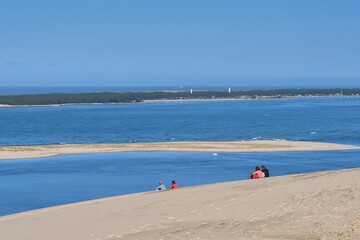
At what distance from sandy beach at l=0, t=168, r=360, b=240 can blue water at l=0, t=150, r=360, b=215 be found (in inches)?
166

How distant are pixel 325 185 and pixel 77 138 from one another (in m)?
41.6

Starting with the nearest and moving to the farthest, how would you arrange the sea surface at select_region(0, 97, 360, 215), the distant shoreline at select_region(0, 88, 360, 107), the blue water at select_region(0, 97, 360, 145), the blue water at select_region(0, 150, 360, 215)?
1. the blue water at select_region(0, 150, 360, 215)
2. the sea surface at select_region(0, 97, 360, 215)
3. the blue water at select_region(0, 97, 360, 145)
4. the distant shoreline at select_region(0, 88, 360, 107)

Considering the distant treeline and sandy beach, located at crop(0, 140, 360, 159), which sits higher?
sandy beach, located at crop(0, 140, 360, 159)

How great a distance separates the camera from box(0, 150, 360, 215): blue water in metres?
25.0

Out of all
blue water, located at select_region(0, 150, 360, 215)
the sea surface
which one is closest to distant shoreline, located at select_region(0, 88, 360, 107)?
the sea surface

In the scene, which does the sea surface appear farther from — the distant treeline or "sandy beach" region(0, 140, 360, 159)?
the distant treeline

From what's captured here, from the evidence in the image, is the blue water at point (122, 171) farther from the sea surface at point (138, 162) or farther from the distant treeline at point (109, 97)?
the distant treeline at point (109, 97)

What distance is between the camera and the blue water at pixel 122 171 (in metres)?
25.0

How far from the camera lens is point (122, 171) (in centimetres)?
3312

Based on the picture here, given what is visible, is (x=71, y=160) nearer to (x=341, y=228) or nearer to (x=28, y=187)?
(x=28, y=187)

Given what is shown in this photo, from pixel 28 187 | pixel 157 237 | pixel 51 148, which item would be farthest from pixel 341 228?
pixel 51 148

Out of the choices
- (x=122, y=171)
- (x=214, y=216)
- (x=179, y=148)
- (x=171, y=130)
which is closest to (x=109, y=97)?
(x=171, y=130)

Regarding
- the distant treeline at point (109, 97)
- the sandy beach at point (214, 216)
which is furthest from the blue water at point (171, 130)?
the distant treeline at point (109, 97)

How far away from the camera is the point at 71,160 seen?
39.2 meters
